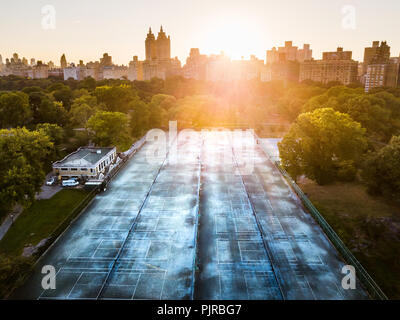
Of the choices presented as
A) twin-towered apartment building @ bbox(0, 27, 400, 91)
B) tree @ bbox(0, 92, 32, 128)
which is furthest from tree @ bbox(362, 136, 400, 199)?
twin-towered apartment building @ bbox(0, 27, 400, 91)

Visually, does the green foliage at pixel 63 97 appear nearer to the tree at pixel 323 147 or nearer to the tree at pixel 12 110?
the tree at pixel 12 110

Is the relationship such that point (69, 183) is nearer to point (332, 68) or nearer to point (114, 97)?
point (114, 97)

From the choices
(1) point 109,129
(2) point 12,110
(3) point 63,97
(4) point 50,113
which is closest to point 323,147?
(1) point 109,129

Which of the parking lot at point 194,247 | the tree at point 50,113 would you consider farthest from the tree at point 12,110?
the parking lot at point 194,247

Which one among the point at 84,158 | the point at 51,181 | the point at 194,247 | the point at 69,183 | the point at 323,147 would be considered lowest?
the point at 194,247

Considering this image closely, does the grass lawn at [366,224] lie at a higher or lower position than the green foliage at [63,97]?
lower
